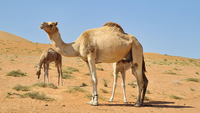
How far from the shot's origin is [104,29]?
805cm

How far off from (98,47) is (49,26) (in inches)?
82.7

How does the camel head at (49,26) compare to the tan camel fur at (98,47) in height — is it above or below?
above

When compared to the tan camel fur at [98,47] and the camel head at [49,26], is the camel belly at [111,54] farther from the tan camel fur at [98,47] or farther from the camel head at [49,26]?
the camel head at [49,26]

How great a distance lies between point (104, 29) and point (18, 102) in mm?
4510

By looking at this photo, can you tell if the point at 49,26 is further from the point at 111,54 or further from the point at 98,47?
the point at 111,54

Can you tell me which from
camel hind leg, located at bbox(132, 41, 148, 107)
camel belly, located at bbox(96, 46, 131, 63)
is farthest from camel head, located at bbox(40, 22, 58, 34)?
camel hind leg, located at bbox(132, 41, 148, 107)

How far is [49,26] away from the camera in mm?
7473

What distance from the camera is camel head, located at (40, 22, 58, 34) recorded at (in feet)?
23.9

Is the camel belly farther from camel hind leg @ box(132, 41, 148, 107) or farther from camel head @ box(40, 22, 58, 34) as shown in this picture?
camel head @ box(40, 22, 58, 34)

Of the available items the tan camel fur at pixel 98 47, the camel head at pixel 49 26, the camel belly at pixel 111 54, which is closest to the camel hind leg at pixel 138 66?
the tan camel fur at pixel 98 47

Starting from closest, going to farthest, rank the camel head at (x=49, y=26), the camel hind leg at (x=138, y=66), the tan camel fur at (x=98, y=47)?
the camel head at (x=49, y=26) < the tan camel fur at (x=98, y=47) < the camel hind leg at (x=138, y=66)

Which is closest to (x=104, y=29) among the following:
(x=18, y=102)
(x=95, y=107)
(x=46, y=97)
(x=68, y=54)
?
(x=68, y=54)

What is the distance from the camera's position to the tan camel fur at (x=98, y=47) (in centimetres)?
750

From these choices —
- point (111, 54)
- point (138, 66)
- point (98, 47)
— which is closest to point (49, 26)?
point (98, 47)
